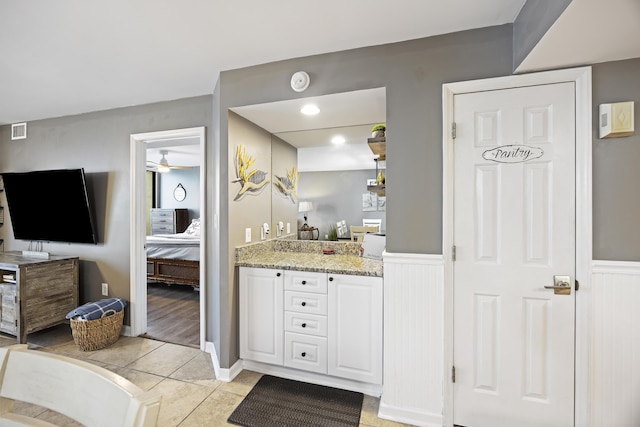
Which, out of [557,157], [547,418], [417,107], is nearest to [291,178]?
[417,107]

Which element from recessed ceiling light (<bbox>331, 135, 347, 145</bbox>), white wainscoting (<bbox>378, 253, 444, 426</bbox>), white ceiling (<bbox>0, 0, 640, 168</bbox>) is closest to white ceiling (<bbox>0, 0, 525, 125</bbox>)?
white ceiling (<bbox>0, 0, 640, 168</bbox>)

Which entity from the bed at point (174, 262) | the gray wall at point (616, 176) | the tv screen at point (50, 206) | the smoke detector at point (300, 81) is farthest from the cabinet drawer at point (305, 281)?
the bed at point (174, 262)

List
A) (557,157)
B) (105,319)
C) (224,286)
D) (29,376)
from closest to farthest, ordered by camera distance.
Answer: (29,376), (557,157), (224,286), (105,319)

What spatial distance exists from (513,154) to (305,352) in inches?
76.6

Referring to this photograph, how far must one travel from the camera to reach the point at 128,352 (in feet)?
8.90

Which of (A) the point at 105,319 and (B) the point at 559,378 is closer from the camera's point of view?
(B) the point at 559,378

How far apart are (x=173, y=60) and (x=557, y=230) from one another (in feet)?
9.06

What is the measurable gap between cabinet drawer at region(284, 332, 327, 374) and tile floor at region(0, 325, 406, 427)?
0.35 meters

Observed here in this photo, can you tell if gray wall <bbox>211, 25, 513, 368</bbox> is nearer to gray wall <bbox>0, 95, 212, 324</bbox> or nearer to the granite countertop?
the granite countertop

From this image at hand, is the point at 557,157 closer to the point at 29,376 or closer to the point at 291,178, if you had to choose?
the point at 291,178

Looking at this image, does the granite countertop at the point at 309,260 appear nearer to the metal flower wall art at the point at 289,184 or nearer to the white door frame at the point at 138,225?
the metal flower wall art at the point at 289,184

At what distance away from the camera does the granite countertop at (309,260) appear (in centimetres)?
211

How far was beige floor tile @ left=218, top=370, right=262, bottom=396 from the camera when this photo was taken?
2154 mm

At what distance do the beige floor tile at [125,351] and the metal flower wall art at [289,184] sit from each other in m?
1.94
